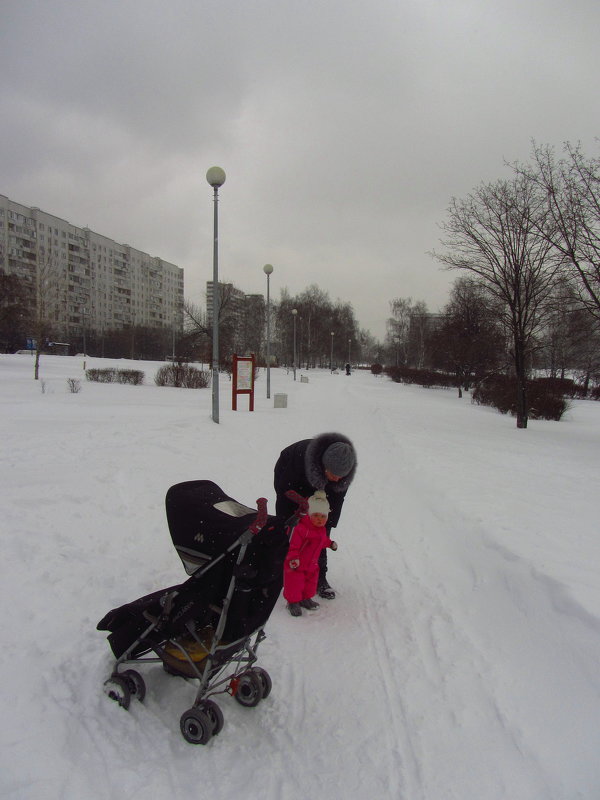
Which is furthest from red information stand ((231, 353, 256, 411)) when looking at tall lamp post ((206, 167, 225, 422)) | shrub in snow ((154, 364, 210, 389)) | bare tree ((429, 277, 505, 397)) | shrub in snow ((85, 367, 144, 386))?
bare tree ((429, 277, 505, 397))

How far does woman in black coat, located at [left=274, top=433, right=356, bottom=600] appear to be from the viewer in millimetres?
3184

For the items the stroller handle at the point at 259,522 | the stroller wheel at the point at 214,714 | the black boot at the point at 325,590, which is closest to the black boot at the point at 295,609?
the black boot at the point at 325,590

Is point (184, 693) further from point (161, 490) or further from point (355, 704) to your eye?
point (161, 490)

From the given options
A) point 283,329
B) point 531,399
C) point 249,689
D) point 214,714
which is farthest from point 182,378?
point 283,329

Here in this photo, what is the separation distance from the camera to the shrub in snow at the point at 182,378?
2570 cm

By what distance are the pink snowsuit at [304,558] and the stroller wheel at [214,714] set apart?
108cm

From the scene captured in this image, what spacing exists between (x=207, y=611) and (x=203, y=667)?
0.97ft

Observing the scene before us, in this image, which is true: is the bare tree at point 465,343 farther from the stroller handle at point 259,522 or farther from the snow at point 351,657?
the stroller handle at point 259,522

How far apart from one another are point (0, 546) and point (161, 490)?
2455 millimetres

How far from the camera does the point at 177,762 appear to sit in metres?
2.29

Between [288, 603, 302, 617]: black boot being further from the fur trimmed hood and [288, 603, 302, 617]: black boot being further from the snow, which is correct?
the fur trimmed hood

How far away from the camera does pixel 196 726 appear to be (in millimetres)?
2373

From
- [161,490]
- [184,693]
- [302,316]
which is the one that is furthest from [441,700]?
[302,316]

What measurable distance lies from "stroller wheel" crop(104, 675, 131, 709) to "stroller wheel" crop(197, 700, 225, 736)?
1.41 ft
